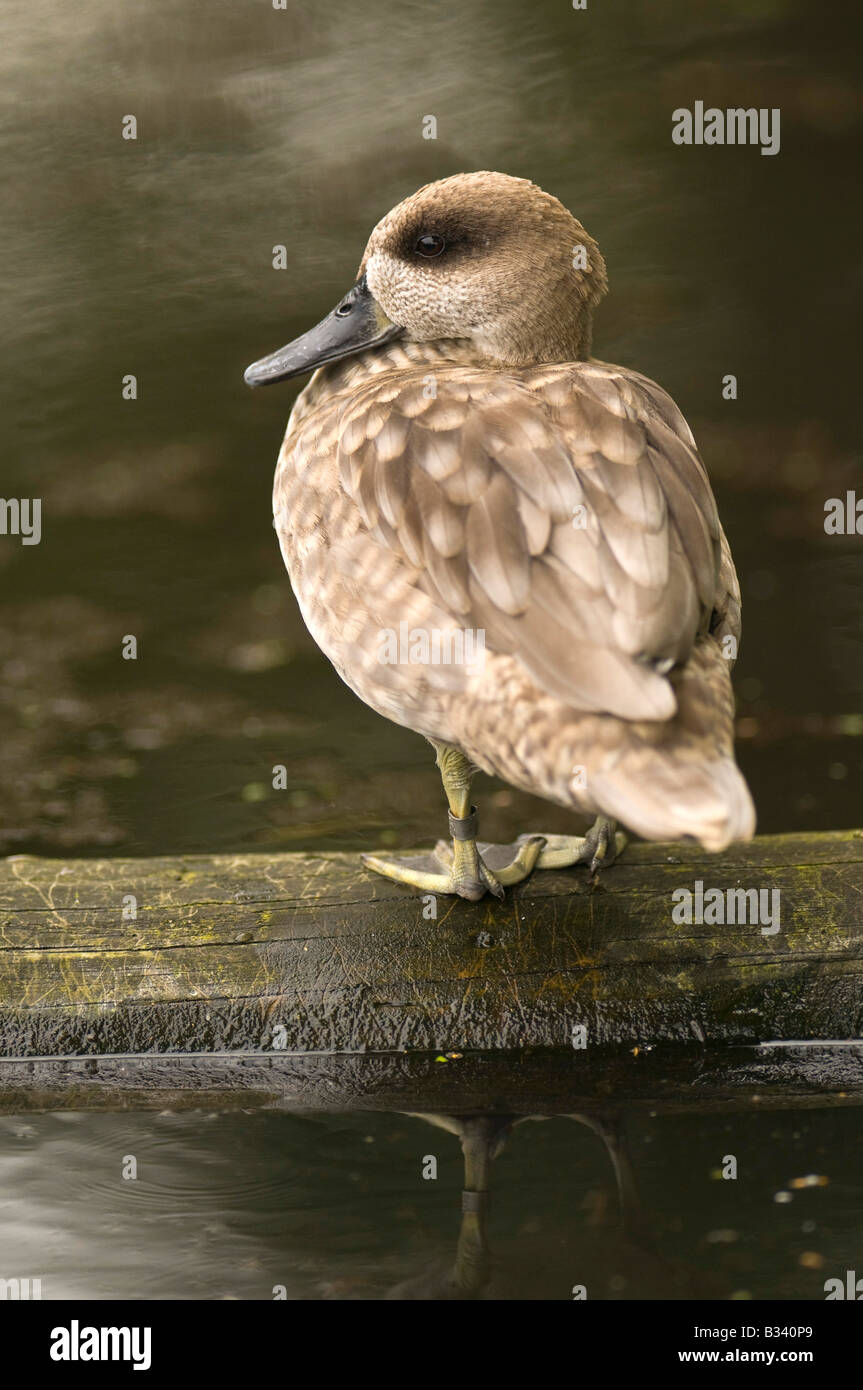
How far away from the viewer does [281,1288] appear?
161cm

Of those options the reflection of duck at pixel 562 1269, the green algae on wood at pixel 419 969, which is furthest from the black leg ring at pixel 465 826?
the reflection of duck at pixel 562 1269

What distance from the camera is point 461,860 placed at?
7.14 ft

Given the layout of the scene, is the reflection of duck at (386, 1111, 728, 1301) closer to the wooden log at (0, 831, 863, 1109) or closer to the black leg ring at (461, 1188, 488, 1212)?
the black leg ring at (461, 1188, 488, 1212)

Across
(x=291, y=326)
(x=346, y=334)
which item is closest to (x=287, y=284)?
(x=291, y=326)

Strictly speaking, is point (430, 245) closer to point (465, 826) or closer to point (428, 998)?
point (465, 826)

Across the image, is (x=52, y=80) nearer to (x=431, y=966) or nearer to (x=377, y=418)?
(x=377, y=418)

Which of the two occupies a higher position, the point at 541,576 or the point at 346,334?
the point at 346,334

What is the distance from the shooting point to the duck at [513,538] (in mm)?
1598

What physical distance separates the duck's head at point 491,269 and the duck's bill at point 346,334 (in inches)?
1.8

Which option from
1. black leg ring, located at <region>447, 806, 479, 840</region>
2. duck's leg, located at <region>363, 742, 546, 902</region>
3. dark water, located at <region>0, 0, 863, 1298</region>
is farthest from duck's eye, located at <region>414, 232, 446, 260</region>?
dark water, located at <region>0, 0, 863, 1298</region>

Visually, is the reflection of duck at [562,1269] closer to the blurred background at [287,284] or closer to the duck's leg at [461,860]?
the duck's leg at [461,860]

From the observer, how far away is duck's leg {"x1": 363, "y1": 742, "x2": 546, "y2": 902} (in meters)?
2.18

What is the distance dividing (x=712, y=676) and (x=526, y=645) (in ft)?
0.75

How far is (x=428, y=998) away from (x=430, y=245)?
102 cm
